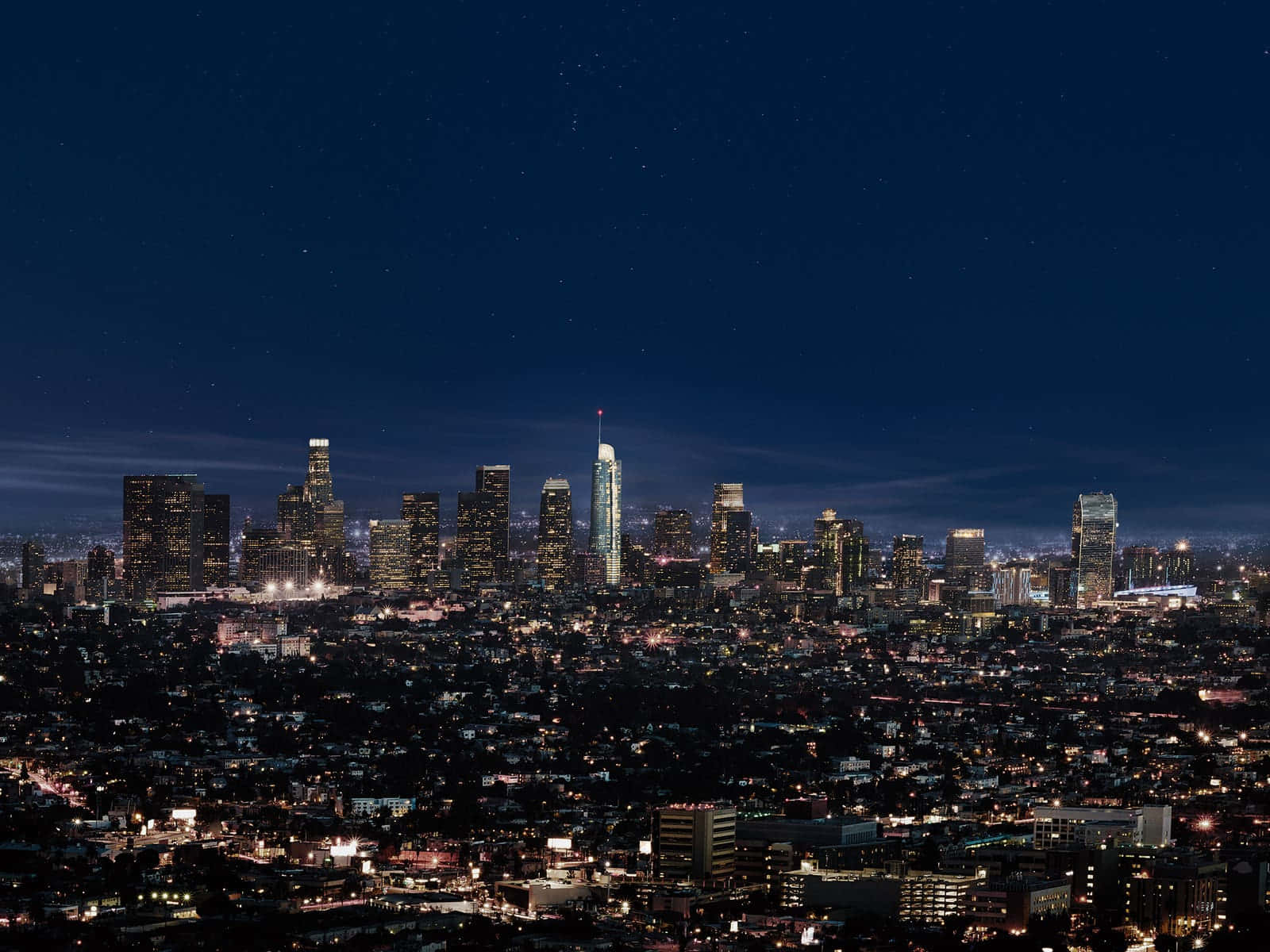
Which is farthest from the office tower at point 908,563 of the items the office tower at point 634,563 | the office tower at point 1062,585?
the office tower at point 634,563

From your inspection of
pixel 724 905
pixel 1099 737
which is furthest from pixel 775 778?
pixel 724 905

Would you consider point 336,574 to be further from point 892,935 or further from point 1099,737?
point 892,935

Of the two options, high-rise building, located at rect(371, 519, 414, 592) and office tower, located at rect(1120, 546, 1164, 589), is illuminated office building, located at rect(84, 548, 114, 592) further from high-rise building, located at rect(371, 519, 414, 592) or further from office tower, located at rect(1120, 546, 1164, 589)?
office tower, located at rect(1120, 546, 1164, 589)

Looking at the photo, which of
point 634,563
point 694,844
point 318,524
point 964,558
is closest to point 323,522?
point 318,524

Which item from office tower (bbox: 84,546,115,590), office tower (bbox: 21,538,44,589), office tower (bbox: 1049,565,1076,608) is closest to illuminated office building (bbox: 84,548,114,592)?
office tower (bbox: 84,546,115,590)

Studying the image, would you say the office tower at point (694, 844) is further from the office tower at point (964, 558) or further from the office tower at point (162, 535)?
the office tower at point (964, 558)
